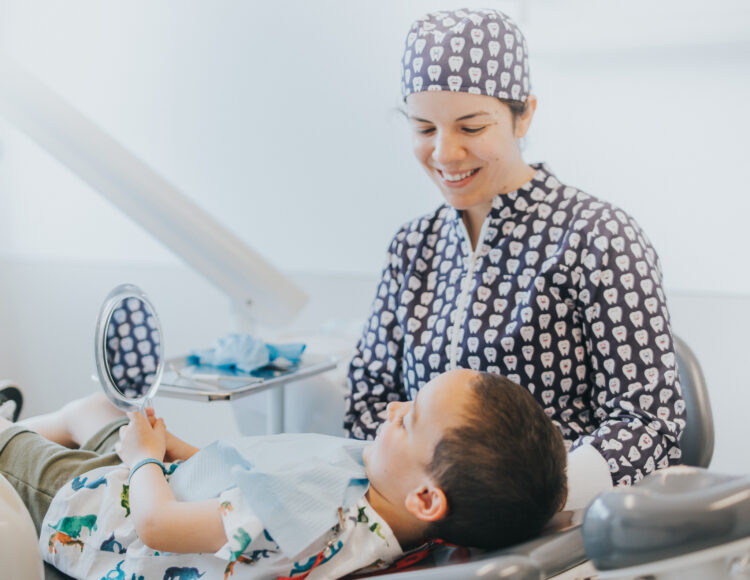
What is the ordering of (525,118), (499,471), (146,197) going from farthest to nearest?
(146,197) → (525,118) → (499,471)

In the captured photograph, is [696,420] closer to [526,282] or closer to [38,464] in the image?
[526,282]

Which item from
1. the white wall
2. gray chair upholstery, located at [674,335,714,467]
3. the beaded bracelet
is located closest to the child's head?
the beaded bracelet

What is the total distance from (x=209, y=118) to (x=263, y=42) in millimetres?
348

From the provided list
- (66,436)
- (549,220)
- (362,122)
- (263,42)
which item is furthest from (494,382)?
(263,42)

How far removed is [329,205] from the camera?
273 centimetres

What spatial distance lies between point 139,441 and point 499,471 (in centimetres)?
62

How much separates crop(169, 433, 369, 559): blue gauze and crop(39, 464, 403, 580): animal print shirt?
0.08 feet

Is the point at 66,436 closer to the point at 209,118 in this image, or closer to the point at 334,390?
the point at 334,390

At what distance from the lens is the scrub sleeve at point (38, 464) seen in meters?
1.30

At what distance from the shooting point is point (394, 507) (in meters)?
1.06

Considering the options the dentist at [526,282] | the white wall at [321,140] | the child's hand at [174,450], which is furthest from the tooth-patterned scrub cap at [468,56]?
the child's hand at [174,450]

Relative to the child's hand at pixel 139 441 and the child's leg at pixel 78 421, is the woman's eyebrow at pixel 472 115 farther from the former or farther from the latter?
the child's leg at pixel 78 421

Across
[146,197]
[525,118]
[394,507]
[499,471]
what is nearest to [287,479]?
[394,507]

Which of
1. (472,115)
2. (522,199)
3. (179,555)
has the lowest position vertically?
(179,555)
